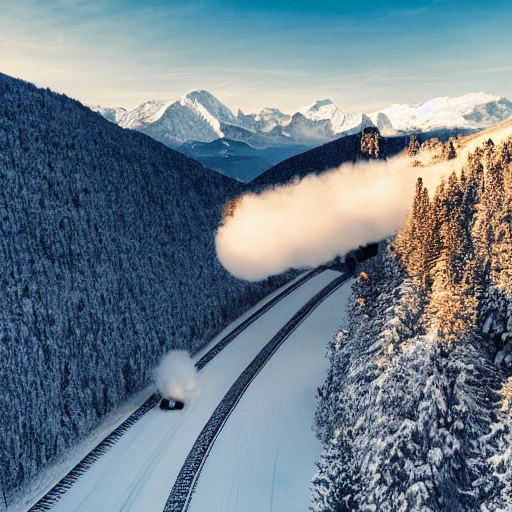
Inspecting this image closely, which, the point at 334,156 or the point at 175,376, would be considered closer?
the point at 175,376

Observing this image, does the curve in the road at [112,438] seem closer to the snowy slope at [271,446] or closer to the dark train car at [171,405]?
the dark train car at [171,405]

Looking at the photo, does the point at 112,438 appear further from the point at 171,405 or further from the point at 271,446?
the point at 271,446

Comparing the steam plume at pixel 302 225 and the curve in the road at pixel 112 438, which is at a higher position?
the steam plume at pixel 302 225

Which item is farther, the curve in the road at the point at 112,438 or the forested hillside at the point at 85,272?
the forested hillside at the point at 85,272

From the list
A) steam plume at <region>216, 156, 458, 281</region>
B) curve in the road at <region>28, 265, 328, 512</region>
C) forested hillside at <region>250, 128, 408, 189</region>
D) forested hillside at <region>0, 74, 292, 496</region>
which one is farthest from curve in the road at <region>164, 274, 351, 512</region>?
forested hillside at <region>250, 128, 408, 189</region>

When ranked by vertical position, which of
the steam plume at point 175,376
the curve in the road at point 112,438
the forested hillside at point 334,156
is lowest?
the curve in the road at point 112,438

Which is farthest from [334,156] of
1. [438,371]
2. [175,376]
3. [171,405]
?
[438,371]

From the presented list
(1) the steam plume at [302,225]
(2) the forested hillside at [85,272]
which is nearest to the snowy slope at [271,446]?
(2) the forested hillside at [85,272]
